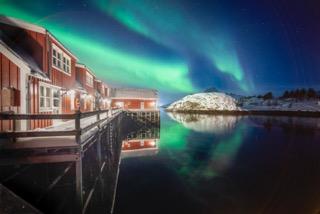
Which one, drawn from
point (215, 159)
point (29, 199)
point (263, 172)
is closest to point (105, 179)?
point (29, 199)

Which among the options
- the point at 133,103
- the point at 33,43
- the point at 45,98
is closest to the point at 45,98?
the point at 45,98

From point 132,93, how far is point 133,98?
5.96 feet

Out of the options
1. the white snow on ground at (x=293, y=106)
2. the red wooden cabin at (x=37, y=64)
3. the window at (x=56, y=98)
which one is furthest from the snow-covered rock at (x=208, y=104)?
the red wooden cabin at (x=37, y=64)

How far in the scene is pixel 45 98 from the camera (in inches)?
452

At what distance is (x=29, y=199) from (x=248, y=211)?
933 cm

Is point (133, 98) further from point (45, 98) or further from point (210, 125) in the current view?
point (45, 98)

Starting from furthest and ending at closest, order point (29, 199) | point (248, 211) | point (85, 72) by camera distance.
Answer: point (85, 72), point (248, 211), point (29, 199)

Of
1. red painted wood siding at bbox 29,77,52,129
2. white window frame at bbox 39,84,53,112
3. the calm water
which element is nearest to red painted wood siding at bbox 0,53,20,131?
red painted wood siding at bbox 29,77,52,129

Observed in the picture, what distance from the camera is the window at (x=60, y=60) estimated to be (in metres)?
13.1

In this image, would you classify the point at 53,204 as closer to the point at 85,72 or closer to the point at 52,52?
the point at 52,52

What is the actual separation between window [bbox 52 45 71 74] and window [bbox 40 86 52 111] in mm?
2160

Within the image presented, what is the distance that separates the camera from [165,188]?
10938mm

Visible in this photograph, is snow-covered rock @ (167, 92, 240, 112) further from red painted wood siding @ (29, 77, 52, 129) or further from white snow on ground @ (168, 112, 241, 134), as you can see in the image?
red painted wood siding @ (29, 77, 52, 129)

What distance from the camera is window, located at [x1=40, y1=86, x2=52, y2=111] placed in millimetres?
11102
